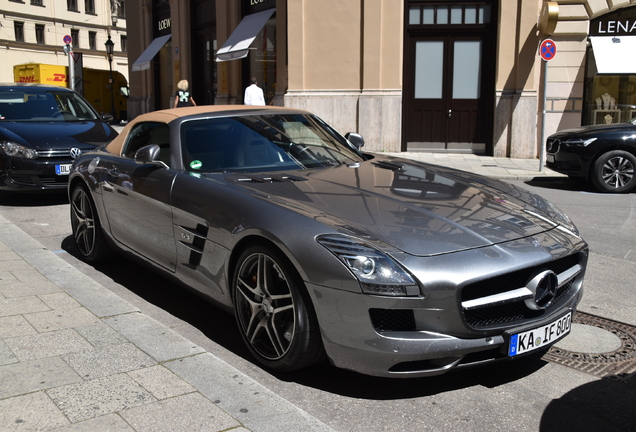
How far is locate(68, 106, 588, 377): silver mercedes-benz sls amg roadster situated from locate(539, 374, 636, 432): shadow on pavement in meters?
0.30

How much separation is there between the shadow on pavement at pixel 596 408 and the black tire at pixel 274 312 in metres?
1.15

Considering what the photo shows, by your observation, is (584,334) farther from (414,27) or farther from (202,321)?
(414,27)

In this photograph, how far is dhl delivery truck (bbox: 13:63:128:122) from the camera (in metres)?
33.4

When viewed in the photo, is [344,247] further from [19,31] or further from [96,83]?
[19,31]

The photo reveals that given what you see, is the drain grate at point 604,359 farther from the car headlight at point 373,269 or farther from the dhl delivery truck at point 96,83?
the dhl delivery truck at point 96,83

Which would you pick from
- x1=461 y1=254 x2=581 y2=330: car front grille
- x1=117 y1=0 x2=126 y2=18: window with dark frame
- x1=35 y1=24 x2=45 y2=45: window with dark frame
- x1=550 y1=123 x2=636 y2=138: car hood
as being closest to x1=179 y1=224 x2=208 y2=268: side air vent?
x1=461 y1=254 x2=581 y2=330: car front grille

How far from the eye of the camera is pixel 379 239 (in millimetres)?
3201

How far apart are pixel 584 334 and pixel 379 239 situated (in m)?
1.78

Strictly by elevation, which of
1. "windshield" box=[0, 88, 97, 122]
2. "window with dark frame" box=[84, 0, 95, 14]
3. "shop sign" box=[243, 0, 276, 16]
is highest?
"window with dark frame" box=[84, 0, 95, 14]

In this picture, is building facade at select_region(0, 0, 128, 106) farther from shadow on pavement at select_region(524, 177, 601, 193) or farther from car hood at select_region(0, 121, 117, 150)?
shadow on pavement at select_region(524, 177, 601, 193)

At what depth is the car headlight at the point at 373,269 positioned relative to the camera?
300cm

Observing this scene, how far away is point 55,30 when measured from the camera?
5550cm

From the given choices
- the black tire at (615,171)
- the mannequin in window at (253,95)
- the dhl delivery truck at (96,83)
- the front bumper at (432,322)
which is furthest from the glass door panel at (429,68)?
the dhl delivery truck at (96,83)

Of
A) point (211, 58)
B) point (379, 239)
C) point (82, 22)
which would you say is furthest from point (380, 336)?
point (82, 22)
